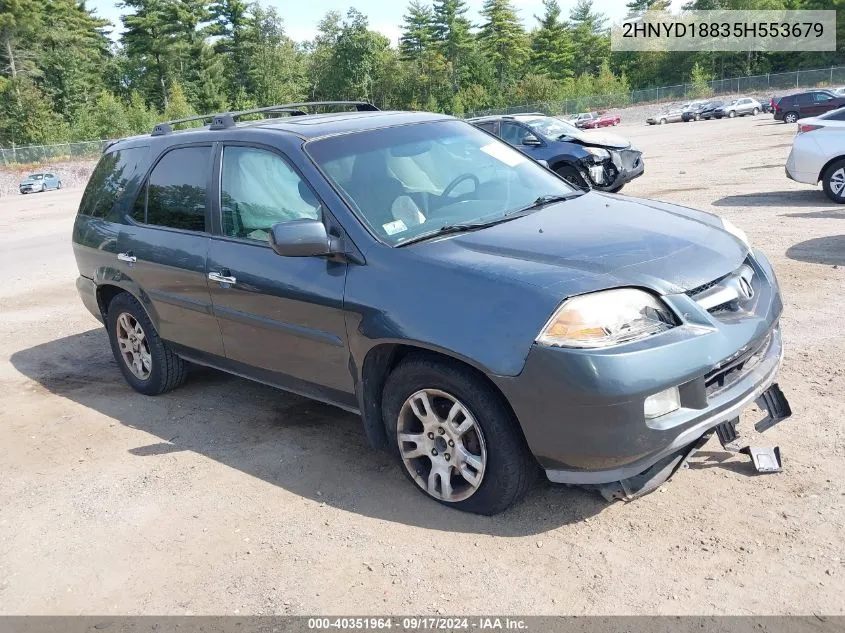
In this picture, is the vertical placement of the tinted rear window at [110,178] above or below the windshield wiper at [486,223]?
above

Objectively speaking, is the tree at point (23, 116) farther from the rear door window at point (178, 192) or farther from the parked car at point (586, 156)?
the rear door window at point (178, 192)

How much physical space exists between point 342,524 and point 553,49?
94317mm

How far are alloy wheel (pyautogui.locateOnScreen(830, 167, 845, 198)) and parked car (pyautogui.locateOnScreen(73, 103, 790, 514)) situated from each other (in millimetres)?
7811

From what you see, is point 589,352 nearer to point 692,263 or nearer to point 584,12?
point 692,263

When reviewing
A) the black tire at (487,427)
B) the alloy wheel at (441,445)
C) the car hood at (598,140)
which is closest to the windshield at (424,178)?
the black tire at (487,427)

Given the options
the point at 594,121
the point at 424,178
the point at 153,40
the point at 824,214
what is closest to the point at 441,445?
the point at 424,178

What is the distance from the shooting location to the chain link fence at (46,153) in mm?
50375

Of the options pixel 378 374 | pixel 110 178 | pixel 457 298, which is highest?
pixel 110 178

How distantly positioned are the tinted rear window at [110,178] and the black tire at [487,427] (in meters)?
3.06

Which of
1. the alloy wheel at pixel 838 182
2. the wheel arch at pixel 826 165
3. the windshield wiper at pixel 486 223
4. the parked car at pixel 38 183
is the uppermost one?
the windshield wiper at pixel 486 223

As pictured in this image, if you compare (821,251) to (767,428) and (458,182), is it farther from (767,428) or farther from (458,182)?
(458,182)

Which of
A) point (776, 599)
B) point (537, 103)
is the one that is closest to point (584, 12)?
point (537, 103)

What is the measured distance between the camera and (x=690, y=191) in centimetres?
1380

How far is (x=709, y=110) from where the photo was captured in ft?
169
